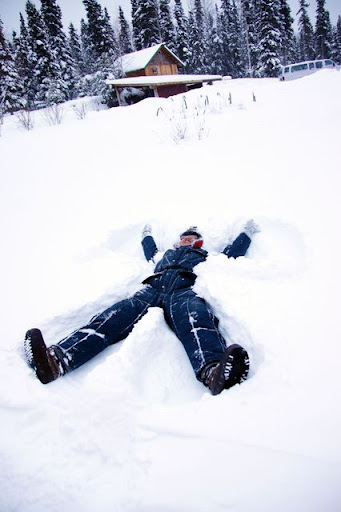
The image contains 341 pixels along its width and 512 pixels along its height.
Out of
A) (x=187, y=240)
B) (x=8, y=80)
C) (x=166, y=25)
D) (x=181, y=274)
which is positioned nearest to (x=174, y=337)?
(x=181, y=274)

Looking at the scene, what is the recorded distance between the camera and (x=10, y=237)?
3.27 meters

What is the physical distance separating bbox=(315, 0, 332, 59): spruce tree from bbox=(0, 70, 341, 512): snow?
139 feet

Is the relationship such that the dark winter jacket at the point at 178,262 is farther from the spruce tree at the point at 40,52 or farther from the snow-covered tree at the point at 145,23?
the snow-covered tree at the point at 145,23

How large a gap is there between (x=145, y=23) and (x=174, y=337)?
113 feet

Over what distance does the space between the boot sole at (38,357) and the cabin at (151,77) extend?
20.0 metres

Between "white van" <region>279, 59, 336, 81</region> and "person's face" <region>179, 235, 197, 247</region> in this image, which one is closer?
"person's face" <region>179, 235, 197, 247</region>

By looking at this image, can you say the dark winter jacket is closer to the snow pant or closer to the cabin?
the snow pant

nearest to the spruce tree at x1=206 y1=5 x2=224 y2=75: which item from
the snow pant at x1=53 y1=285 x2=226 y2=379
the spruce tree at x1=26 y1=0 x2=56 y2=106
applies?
the spruce tree at x1=26 y1=0 x2=56 y2=106

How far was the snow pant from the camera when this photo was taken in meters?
1.90

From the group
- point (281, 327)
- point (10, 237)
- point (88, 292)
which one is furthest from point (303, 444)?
point (10, 237)

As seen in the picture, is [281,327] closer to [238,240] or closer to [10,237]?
[238,240]

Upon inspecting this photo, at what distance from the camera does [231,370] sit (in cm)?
151

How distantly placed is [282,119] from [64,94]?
83.0 ft

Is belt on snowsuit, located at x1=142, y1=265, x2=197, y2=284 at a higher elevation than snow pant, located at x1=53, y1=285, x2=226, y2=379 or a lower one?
higher
